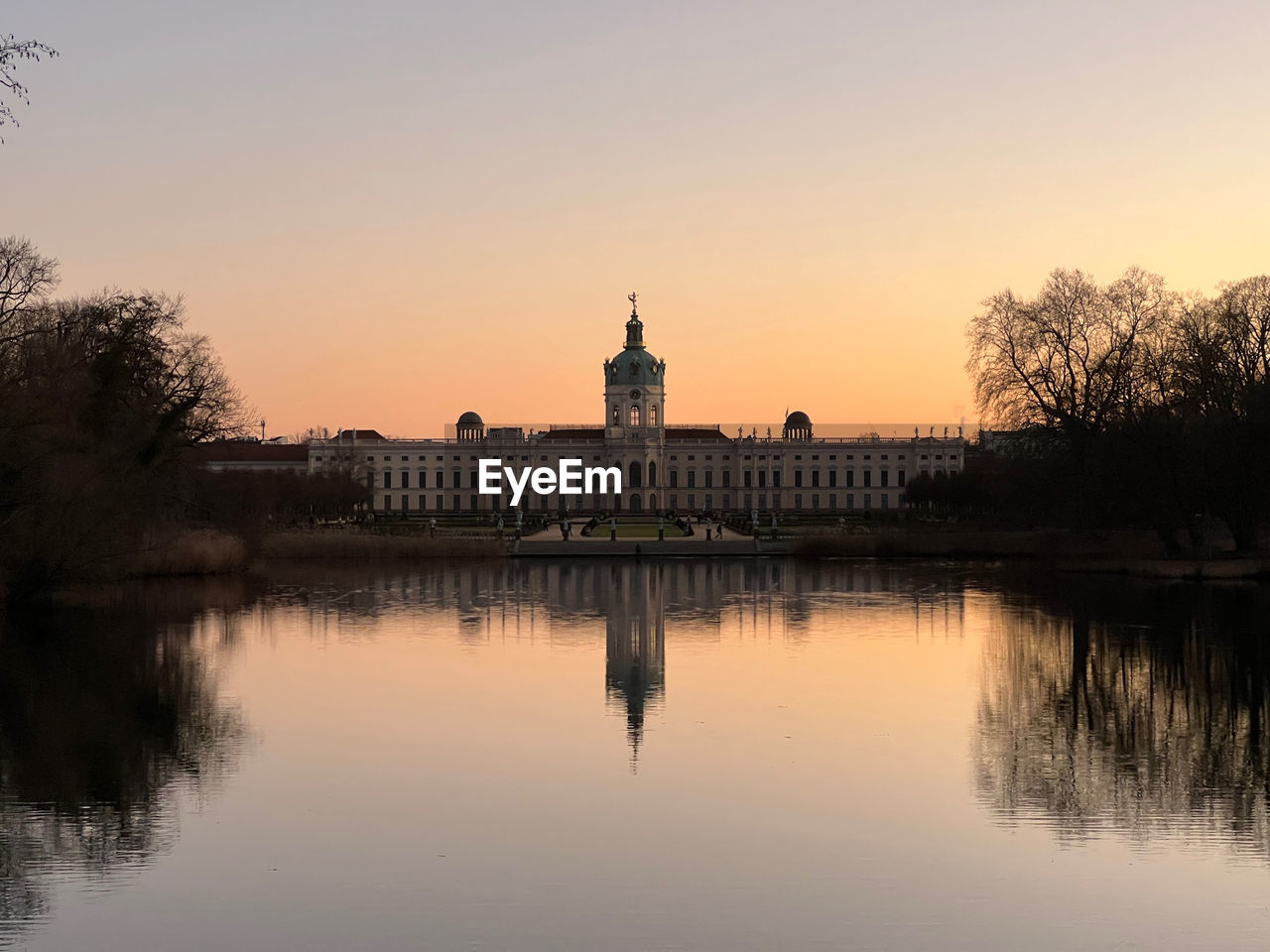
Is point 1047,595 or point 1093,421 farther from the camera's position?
point 1093,421

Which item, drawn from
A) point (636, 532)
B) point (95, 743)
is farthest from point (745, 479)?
point (95, 743)

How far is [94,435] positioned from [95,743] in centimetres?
1806

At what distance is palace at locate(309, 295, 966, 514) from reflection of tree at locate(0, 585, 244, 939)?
349 feet

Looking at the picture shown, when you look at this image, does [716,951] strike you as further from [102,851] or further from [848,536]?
[848,536]

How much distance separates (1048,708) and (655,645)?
24.1ft

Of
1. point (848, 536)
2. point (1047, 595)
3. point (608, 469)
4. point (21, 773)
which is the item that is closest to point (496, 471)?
point (608, 469)

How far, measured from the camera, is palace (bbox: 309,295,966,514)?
13150 cm

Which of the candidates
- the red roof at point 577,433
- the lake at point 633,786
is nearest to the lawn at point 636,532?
the lake at point 633,786

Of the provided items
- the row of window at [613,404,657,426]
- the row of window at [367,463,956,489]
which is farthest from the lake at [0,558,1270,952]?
the row of window at [367,463,956,489]

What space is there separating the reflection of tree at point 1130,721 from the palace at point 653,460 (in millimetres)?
103410

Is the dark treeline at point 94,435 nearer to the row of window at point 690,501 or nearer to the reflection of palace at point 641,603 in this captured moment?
the reflection of palace at point 641,603

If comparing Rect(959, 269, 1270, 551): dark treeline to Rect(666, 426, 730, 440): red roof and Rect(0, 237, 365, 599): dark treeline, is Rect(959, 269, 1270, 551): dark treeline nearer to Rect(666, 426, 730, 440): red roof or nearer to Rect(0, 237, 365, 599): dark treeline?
Rect(0, 237, 365, 599): dark treeline

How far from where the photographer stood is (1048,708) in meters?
17.2

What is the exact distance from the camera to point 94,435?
104 feet
